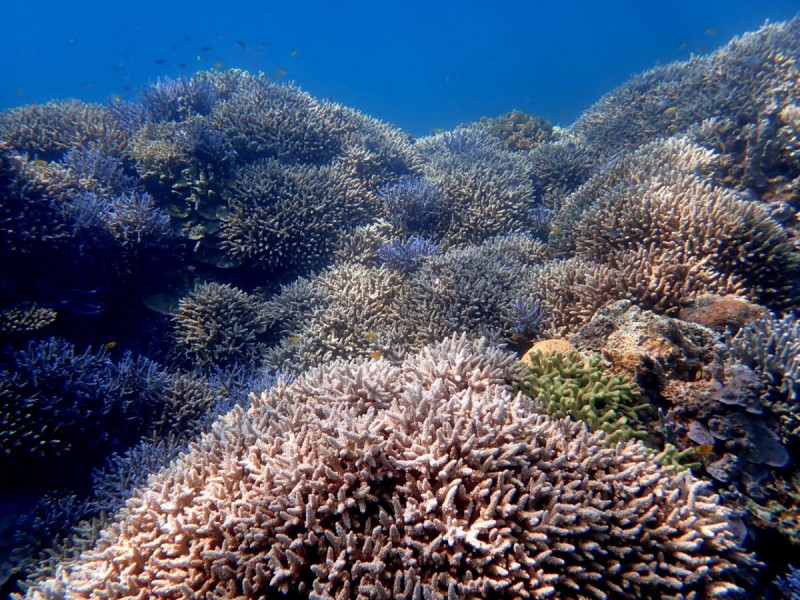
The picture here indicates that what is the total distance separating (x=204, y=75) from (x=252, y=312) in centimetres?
752

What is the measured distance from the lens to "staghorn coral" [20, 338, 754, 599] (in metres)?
Result: 2.00

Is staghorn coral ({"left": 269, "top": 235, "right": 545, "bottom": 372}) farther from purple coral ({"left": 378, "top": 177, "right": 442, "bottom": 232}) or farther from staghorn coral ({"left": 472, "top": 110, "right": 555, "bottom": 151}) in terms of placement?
staghorn coral ({"left": 472, "top": 110, "right": 555, "bottom": 151})

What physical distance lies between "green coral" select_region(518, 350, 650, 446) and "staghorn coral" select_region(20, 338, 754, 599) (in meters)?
0.25

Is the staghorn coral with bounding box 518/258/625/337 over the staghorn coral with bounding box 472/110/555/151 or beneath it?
beneath

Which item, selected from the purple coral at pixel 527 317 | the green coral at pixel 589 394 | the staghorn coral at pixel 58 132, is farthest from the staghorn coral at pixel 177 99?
the green coral at pixel 589 394

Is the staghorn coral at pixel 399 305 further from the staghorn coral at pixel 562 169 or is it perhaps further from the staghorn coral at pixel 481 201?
the staghorn coral at pixel 562 169

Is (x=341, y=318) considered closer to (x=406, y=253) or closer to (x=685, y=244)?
(x=406, y=253)

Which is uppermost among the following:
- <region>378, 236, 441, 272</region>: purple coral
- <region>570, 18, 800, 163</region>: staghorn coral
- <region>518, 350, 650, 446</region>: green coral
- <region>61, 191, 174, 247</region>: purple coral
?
<region>570, 18, 800, 163</region>: staghorn coral

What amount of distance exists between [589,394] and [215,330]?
4.69 m

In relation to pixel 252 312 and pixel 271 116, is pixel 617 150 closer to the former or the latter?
pixel 271 116

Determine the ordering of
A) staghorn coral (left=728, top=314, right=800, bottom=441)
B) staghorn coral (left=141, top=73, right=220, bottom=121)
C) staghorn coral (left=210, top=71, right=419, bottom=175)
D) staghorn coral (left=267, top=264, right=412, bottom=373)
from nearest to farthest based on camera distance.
Answer: staghorn coral (left=728, top=314, right=800, bottom=441) < staghorn coral (left=267, top=264, right=412, bottom=373) < staghorn coral (left=210, top=71, right=419, bottom=175) < staghorn coral (left=141, top=73, right=220, bottom=121)

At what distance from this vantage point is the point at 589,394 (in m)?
3.03

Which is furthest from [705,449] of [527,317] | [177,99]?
[177,99]

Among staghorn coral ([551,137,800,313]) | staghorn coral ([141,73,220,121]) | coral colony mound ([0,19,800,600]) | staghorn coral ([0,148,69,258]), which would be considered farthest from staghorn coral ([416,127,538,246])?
staghorn coral ([0,148,69,258])
